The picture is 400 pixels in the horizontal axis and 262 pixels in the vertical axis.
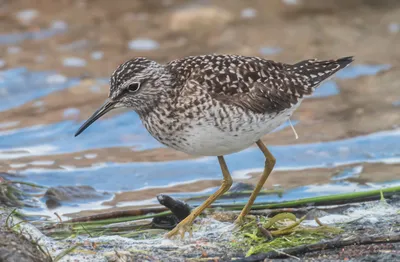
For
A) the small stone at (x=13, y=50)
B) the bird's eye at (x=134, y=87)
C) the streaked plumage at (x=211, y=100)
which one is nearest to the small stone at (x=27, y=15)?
the small stone at (x=13, y=50)

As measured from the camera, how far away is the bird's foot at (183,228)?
20.7 ft

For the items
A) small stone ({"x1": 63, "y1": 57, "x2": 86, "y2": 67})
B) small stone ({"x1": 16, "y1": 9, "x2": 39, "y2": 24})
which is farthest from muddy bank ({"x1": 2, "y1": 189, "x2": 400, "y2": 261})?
small stone ({"x1": 16, "y1": 9, "x2": 39, "y2": 24})

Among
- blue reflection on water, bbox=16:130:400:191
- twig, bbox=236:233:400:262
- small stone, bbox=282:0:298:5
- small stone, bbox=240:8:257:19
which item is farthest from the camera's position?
small stone, bbox=282:0:298:5

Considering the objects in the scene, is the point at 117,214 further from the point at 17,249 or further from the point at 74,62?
the point at 74,62

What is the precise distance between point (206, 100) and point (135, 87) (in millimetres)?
687

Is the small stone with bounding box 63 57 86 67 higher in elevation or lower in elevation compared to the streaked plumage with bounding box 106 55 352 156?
lower

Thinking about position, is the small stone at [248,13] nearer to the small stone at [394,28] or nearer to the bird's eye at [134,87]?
the small stone at [394,28]

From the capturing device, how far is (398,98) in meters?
10.7

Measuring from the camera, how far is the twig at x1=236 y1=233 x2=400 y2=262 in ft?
17.9

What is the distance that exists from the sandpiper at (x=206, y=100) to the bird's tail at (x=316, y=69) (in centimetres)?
27

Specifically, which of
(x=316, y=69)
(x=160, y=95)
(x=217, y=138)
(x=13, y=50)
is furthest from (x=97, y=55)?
(x=217, y=138)

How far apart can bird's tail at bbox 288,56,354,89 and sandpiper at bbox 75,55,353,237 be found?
27 cm

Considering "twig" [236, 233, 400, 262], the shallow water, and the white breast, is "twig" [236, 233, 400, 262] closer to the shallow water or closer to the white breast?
the white breast

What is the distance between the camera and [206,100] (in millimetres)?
6152
